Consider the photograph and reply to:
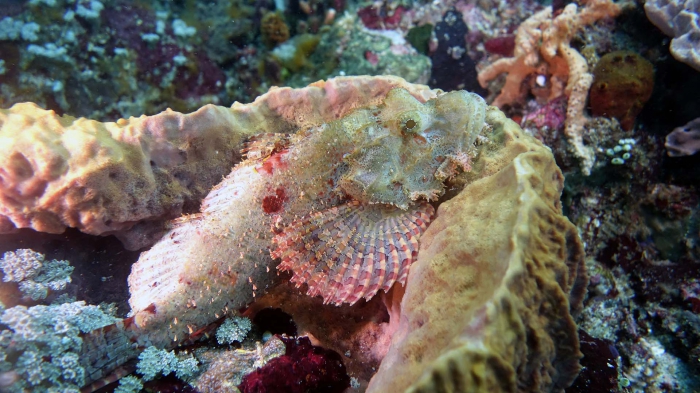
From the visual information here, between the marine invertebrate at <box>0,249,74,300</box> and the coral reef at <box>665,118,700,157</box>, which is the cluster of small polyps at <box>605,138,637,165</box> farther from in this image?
the marine invertebrate at <box>0,249,74,300</box>

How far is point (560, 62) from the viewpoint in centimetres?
555

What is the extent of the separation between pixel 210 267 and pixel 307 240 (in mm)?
894

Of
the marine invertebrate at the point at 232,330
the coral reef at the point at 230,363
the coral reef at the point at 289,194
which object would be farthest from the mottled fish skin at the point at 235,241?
the coral reef at the point at 230,363

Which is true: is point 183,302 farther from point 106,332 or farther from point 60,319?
point 60,319

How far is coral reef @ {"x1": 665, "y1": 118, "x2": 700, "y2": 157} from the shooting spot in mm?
4848

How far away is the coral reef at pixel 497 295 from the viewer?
6.57ft

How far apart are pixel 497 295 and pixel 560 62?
15.6 feet

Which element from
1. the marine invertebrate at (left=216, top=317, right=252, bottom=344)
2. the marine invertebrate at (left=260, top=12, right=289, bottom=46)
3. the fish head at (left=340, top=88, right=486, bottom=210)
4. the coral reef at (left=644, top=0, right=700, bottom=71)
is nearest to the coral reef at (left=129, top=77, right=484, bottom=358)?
the fish head at (left=340, top=88, right=486, bottom=210)

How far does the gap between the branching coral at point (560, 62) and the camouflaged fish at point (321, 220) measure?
97.2 inches

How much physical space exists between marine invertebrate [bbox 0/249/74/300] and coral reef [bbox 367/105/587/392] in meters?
2.92

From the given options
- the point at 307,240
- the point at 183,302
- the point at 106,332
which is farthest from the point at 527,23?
the point at 106,332

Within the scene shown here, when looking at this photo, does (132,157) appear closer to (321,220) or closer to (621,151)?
(321,220)

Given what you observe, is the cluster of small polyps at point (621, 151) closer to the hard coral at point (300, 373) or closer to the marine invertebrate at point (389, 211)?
the marine invertebrate at point (389, 211)

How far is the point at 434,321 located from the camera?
7.79 ft
